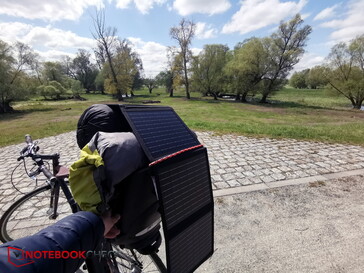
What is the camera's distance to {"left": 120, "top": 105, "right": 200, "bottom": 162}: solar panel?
133 cm

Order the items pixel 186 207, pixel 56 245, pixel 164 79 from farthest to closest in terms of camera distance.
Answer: pixel 164 79, pixel 186 207, pixel 56 245

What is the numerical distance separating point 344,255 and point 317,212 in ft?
3.06

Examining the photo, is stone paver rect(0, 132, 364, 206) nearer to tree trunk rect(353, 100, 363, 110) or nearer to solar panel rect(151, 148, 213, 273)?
solar panel rect(151, 148, 213, 273)

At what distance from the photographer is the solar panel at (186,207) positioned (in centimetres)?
124

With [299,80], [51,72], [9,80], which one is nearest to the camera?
[9,80]

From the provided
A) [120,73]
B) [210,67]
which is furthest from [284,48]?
[120,73]

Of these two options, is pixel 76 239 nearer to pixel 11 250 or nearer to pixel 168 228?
pixel 11 250

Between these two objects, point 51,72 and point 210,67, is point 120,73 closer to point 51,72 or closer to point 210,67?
point 210,67

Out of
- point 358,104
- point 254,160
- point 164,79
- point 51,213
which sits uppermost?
point 164,79

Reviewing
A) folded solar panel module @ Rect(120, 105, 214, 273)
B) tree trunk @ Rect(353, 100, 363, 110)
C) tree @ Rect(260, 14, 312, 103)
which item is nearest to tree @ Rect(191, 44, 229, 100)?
tree @ Rect(260, 14, 312, 103)

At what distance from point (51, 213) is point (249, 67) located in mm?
31885

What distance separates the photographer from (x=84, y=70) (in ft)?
201

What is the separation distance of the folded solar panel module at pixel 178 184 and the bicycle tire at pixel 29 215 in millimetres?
1783

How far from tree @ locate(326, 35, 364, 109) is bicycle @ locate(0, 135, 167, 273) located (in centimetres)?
3398
